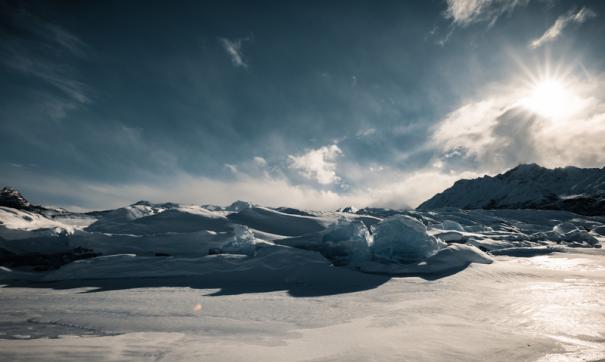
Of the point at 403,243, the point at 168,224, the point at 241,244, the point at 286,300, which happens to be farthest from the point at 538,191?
the point at 286,300

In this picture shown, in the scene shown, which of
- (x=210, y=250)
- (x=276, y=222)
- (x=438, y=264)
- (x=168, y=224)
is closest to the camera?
(x=438, y=264)

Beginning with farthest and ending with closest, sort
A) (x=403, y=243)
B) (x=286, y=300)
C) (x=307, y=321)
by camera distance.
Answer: (x=403, y=243)
(x=286, y=300)
(x=307, y=321)

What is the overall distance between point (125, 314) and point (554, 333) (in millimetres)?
6605

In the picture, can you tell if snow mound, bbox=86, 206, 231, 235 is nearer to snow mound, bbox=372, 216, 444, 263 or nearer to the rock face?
snow mound, bbox=372, 216, 444, 263

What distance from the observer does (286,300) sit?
687cm

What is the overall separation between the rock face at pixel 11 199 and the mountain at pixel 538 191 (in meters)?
168

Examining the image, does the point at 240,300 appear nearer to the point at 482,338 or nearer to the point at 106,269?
the point at 482,338

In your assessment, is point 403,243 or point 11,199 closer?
point 403,243

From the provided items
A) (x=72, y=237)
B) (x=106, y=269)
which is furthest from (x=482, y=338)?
(x=72, y=237)

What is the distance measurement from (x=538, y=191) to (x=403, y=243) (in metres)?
185

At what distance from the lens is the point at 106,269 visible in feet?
34.3

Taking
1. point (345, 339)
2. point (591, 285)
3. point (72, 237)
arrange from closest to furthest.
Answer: point (345, 339)
point (591, 285)
point (72, 237)

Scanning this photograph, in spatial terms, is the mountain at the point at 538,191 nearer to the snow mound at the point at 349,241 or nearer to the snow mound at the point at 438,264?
the snow mound at the point at 438,264

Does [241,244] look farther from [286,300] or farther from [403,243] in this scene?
[403,243]
